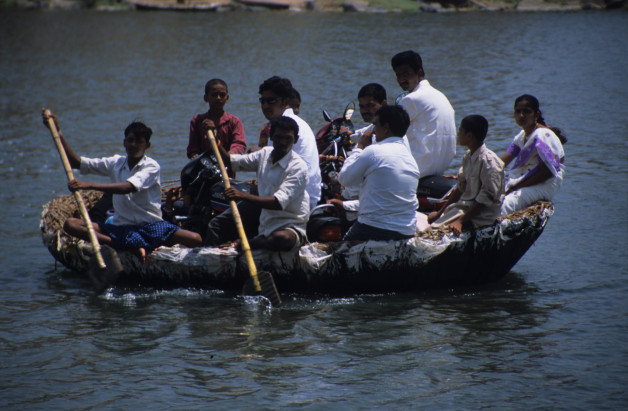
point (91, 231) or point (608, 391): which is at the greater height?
point (91, 231)

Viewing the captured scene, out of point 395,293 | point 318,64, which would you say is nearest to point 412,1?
point 318,64

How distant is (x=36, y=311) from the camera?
8.13 meters

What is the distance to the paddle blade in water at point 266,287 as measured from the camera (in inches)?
299

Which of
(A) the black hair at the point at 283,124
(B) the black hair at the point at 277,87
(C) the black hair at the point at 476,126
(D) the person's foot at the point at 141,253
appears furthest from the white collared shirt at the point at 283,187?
(C) the black hair at the point at 476,126

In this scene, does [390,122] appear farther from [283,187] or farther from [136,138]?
[136,138]

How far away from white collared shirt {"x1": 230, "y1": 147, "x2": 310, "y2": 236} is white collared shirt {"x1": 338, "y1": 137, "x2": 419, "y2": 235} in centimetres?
38

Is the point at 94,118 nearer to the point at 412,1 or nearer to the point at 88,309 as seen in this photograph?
the point at 88,309

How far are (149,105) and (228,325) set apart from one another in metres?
12.9

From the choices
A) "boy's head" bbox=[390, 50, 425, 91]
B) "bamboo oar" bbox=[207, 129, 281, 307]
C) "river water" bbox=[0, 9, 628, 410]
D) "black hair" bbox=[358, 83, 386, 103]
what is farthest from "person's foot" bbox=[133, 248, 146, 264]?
"boy's head" bbox=[390, 50, 425, 91]

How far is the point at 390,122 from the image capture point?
7.45 meters

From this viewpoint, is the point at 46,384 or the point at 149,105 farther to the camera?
the point at 149,105

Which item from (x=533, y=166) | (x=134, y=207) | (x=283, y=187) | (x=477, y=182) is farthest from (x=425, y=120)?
(x=134, y=207)

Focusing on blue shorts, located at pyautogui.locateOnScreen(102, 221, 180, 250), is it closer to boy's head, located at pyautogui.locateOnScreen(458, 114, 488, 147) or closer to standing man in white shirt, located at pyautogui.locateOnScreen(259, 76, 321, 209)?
standing man in white shirt, located at pyautogui.locateOnScreen(259, 76, 321, 209)

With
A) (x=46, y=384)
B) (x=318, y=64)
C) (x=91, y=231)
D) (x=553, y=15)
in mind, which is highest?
(x=553, y=15)
